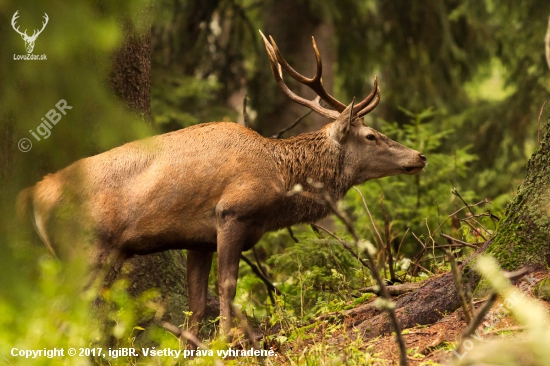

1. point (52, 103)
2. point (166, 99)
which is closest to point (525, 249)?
point (52, 103)

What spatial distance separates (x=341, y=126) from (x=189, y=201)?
1.69 meters

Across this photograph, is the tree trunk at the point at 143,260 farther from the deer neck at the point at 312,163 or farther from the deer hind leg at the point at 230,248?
the deer neck at the point at 312,163

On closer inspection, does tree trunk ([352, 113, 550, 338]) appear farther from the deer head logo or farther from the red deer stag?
the deer head logo

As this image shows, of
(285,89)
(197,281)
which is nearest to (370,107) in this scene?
(285,89)

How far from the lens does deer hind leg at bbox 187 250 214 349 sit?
20.7ft

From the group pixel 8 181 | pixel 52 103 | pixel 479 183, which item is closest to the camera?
pixel 52 103

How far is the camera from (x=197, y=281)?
636cm

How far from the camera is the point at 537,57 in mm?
14477

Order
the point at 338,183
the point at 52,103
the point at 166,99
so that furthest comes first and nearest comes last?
the point at 166,99 → the point at 338,183 → the point at 52,103

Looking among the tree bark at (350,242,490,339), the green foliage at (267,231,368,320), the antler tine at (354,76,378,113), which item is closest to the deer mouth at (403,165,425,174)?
the antler tine at (354,76,378,113)

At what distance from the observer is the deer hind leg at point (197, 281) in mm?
6316

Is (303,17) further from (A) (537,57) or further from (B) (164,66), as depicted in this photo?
(A) (537,57)

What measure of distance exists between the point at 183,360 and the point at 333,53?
1108 centimetres

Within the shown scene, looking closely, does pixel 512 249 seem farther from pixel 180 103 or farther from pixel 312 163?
pixel 180 103
